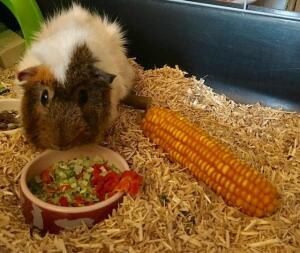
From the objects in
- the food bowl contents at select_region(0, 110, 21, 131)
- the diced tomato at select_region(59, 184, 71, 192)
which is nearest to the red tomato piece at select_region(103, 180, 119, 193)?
the diced tomato at select_region(59, 184, 71, 192)

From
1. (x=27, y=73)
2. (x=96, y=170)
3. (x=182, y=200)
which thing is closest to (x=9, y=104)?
(x=27, y=73)

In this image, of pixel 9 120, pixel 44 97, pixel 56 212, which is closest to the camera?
pixel 56 212

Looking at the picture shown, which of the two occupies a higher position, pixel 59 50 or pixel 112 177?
pixel 59 50

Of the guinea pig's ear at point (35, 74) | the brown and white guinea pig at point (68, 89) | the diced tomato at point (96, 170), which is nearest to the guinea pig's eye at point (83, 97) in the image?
the brown and white guinea pig at point (68, 89)

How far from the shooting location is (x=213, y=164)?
1.47m

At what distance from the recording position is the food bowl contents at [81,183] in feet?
4.57

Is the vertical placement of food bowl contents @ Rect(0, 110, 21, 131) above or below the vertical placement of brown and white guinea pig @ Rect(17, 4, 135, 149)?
below

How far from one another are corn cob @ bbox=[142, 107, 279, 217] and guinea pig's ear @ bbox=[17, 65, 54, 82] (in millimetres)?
455

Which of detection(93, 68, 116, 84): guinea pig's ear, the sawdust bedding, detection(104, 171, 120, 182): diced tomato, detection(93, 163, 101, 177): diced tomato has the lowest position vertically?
the sawdust bedding

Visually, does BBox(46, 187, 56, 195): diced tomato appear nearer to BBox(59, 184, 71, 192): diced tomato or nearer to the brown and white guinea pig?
BBox(59, 184, 71, 192): diced tomato

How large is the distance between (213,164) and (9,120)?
88 cm

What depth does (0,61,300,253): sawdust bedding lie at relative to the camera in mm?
1291

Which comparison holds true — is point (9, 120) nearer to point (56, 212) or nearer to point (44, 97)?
point (44, 97)

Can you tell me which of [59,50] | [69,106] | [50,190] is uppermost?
[59,50]
